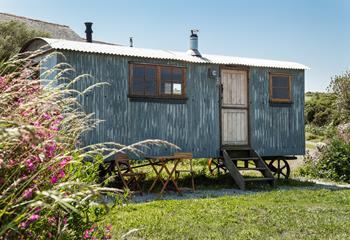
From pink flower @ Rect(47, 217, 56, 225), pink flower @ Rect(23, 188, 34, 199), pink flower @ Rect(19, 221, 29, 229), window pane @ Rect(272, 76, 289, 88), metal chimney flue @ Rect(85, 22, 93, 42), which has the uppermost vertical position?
metal chimney flue @ Rect(85, 22, 93, 42)

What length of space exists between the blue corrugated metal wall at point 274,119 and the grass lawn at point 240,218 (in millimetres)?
3742

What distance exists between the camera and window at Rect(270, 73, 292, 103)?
13.5 m

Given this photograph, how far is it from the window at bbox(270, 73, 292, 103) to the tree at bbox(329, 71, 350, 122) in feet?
56.3

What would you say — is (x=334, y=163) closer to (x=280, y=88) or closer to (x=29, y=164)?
(x=280, y=88)

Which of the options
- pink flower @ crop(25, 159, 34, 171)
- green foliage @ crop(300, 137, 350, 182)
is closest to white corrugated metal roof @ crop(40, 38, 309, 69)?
green foliage @ crop(300, 137, 350, 182)

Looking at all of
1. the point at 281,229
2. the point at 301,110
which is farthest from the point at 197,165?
the point at 281,229

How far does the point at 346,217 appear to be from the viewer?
760cm

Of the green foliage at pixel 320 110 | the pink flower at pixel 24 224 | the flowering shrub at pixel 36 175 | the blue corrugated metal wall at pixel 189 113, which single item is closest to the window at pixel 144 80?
the blue corrugated metal wall at pixel 189 113

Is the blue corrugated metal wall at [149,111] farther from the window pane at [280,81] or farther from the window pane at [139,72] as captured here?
the window pane at [280,81]

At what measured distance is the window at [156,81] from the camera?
37.1 feet

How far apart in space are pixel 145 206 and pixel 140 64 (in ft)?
13.3

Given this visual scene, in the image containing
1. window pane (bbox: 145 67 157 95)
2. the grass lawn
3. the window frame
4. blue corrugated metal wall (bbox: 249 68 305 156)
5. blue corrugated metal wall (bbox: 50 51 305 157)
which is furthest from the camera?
blue corrugated metal wall (bbox: 249 68 305 156)

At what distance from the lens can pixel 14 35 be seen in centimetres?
2608

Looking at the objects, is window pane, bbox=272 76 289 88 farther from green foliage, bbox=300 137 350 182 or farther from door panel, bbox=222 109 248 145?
green foliage, bbox=300 137 350 182
